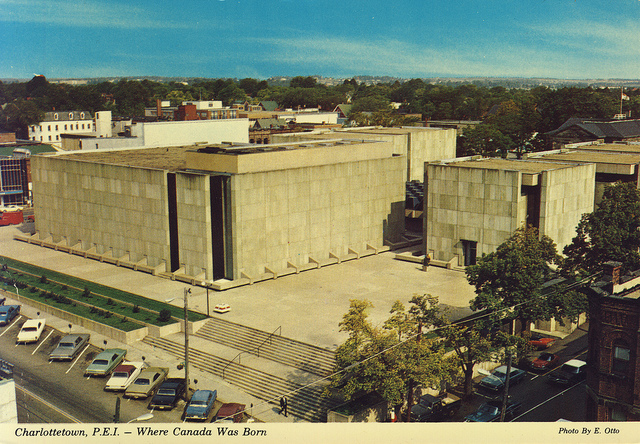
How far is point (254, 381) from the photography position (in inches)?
1636

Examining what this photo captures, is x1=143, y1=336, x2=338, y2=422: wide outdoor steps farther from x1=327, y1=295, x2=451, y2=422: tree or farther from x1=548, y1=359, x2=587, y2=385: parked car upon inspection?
x1=548, y1=359, x2=587, y2=385: parked car

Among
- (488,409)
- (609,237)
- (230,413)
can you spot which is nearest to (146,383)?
(230,413)

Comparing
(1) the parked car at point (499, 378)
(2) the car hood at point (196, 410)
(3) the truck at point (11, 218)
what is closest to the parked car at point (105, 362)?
(2) the car hood at point (196, 410)

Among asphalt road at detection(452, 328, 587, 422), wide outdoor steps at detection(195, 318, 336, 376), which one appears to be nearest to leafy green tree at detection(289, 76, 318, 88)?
wide outdoor steps at detection(195, 318, 336, 376)

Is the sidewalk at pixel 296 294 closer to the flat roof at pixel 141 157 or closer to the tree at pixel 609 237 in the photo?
the tree at pixel 609 237

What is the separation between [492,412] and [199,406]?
626 inches

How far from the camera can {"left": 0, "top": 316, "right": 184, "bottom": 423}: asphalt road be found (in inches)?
1446

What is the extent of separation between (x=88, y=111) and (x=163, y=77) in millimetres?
121275

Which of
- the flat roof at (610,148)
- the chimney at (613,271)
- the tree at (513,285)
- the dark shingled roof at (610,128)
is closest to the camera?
the chimney at (613,271)

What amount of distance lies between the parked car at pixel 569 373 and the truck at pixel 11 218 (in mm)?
73694

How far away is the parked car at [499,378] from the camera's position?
41438 millimetres

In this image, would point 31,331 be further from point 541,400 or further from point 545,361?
point 545,361

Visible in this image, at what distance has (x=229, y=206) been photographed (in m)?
59.5

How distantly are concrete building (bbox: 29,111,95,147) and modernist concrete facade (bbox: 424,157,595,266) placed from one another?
10270cm
